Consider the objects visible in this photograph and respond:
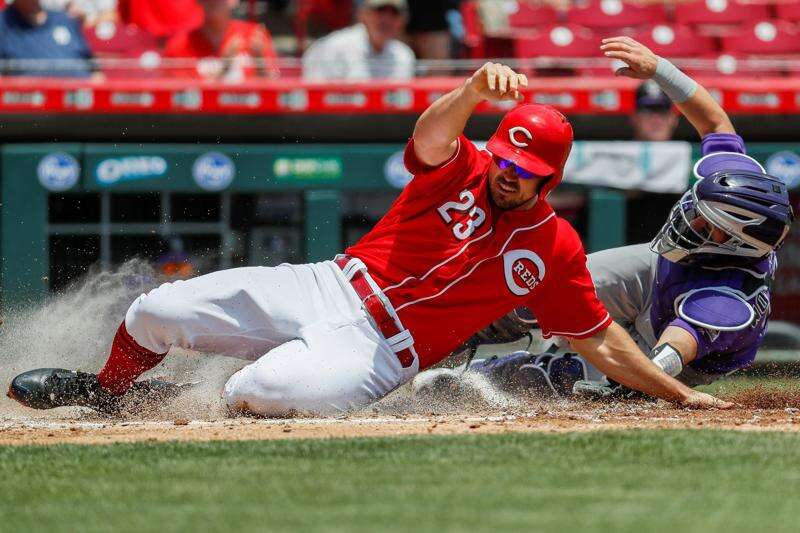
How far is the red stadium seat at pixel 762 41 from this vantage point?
10977mm

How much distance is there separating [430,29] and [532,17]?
1.21m

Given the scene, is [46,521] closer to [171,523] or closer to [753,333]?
[171,523]

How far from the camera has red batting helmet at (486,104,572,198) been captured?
187 inches

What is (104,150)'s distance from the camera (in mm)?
8969

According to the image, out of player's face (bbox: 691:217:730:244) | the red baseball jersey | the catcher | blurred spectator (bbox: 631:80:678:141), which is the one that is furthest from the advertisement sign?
the red baseball jersey

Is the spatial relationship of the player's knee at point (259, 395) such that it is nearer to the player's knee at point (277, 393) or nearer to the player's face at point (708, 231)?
the player's knee at point (277, 393)

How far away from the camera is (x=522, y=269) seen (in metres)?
5.04

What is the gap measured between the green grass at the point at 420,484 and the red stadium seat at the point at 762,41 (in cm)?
705

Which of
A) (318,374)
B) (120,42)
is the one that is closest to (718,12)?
(120,42)

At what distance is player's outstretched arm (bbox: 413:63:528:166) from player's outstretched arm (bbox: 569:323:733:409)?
102 centimetres

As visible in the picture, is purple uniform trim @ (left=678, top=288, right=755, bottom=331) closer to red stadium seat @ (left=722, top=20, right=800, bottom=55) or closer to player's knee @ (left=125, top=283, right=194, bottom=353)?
player's knee @ (left=125, top=283, right=194, bottom=353)

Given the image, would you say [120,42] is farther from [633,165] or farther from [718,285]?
[718,285]

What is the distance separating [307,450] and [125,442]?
697mm

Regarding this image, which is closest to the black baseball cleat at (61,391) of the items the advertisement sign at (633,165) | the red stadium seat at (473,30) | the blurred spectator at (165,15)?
the advertisement sign at (633,165)
